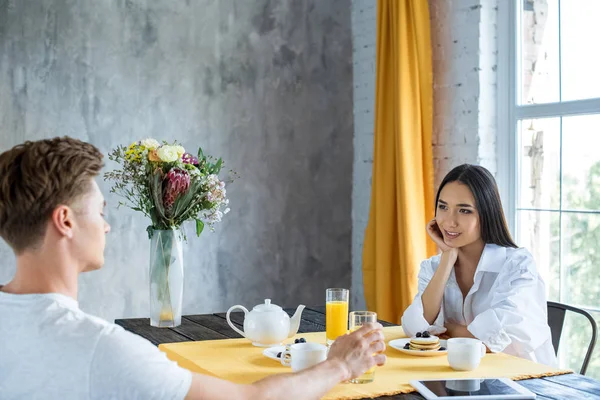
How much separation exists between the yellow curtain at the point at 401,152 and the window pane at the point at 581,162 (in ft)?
2.07

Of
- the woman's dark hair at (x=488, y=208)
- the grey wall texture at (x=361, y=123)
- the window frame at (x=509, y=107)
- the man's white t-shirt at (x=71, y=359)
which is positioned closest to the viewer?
the man's white t-shirt at (x=71, y=359)

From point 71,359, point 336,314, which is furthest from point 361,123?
point 71,359

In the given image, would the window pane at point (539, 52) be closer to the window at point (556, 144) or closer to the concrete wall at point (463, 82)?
the window at point (556, 144)

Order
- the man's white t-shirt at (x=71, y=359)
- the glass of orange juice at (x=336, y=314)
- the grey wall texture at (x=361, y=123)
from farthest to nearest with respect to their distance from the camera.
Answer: the grey wall texture at (x=361, y=123)
the glass of orange juice at (x=336, y=314)
the man's white t-shirt at (x=71, y=359)

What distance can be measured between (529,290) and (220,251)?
6.10ft

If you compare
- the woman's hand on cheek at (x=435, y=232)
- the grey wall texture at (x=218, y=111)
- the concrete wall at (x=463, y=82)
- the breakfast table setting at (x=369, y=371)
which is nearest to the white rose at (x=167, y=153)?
the breakfast table setting at (x=369, y=371)

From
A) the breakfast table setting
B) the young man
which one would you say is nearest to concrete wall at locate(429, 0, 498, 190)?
the breakfast table setting

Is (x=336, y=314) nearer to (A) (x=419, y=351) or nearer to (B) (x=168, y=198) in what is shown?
(A) (x=419, y=351)

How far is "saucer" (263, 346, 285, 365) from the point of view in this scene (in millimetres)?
1858

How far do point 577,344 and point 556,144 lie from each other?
786 mm

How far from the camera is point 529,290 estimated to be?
7.17 ft

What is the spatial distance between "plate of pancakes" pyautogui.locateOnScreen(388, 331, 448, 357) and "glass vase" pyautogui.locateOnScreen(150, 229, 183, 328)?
69cm

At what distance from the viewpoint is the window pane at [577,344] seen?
114 inches

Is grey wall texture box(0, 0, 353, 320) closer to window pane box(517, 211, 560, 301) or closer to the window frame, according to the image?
the window frame
